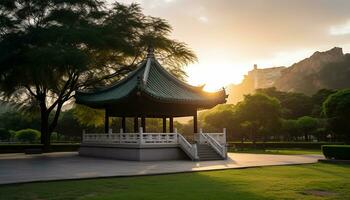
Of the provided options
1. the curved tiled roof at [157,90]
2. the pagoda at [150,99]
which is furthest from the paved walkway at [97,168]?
the curved tiled roof at [157,90]

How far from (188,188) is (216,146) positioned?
54.1ft

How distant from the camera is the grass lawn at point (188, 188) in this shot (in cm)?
1146

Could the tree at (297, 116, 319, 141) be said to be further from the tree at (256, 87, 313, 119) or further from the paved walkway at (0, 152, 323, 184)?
the paved walkway at (0, 152, 323, 184)

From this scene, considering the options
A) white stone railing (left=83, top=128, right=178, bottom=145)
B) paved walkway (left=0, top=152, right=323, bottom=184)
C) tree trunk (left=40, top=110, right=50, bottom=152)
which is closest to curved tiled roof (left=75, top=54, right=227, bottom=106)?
white stone railing (left=83, top=128, right=178, bottom=145)

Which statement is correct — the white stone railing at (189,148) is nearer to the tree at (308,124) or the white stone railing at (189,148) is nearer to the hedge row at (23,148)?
the hedge row at (23,148)

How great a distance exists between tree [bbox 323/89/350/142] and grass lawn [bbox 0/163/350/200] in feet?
115

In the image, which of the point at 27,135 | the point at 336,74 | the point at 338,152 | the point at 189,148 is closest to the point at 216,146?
the point at 189,148

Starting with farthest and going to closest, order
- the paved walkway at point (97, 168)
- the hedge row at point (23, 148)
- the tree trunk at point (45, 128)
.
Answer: the hedge row at point (23, 148) → the tree trunk at point (45, 128) → the paved walkway at point (97, 168)

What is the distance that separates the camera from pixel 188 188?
42.8 feet

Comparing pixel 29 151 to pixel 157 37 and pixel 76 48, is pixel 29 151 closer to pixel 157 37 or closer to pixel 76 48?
pixel 76 48

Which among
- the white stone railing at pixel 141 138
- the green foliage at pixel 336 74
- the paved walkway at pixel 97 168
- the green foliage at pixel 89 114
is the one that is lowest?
the paved walkway at pixel 97 168

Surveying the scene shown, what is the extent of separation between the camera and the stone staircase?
90.7ft

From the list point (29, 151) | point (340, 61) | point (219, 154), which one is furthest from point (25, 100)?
point (340, 61)

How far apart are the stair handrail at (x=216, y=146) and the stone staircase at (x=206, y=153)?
22cm
